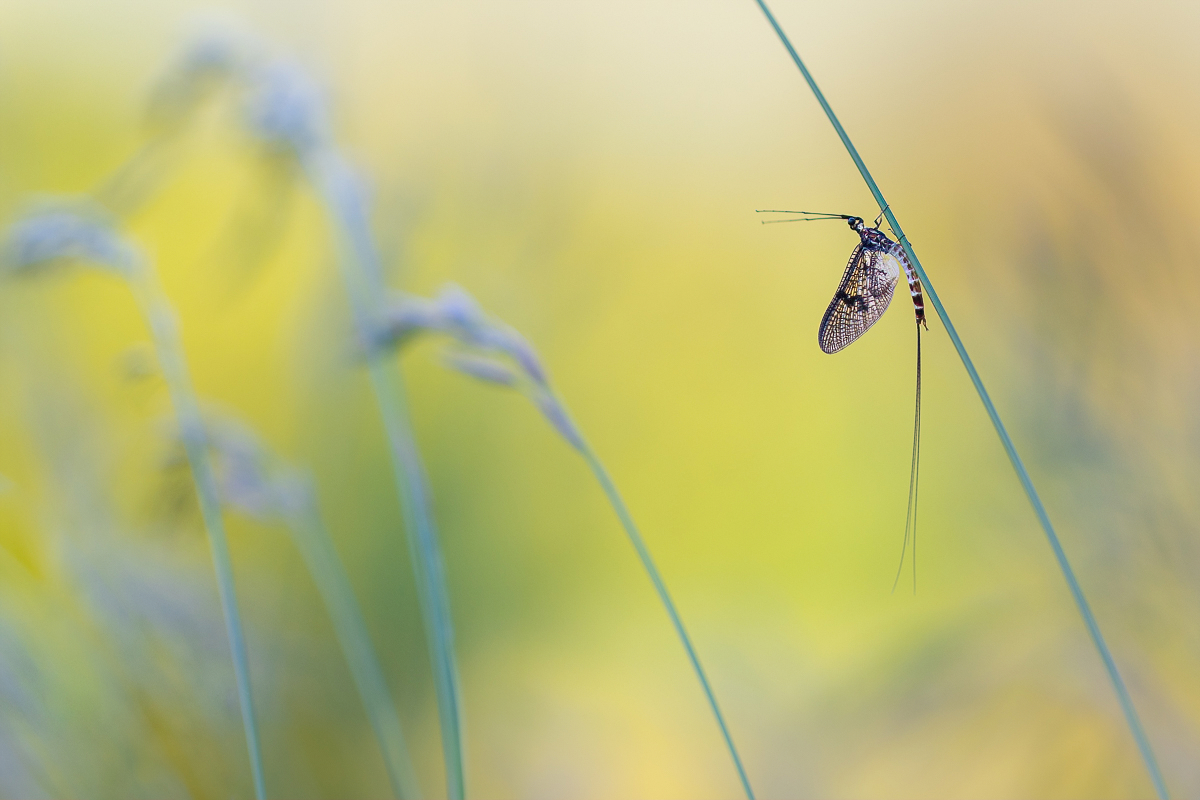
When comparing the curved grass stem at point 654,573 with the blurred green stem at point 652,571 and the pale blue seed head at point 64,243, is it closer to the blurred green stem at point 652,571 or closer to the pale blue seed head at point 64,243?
the blurred green stem at point 652,571

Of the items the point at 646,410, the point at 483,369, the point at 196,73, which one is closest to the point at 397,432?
the point at 483,369

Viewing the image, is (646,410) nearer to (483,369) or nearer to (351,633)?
(351,633)

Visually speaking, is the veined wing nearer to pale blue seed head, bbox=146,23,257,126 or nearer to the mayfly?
the mayfly

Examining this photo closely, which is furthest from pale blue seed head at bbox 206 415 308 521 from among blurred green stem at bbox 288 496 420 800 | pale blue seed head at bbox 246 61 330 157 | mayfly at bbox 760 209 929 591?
mayfly at bbox 760 209 929 591

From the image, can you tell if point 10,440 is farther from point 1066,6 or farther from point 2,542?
point 1066,6

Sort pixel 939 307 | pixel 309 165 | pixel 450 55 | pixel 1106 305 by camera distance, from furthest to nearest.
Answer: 1. pixel 450 55
2. pixel 1106 305
3. pixel 309 165
4. pixel 939 307

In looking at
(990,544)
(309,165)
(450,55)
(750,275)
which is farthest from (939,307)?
(450,55)
